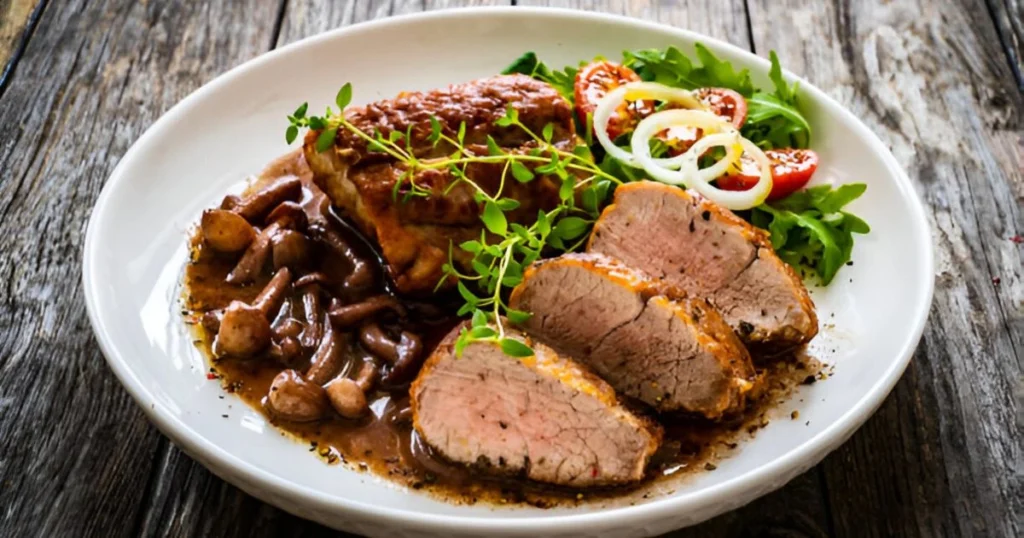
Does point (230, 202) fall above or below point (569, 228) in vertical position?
below

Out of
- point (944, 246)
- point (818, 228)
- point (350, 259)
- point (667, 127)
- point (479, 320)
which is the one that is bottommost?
point (944, 246)

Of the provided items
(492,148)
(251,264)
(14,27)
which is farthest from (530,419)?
(14,27)

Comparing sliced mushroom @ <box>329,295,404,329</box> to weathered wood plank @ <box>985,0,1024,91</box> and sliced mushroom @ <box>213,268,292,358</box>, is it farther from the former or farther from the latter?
weathered wood plank @ <box>985,0,1024,91</box>

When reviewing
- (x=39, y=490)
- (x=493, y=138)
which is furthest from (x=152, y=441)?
(x=493, y=138)

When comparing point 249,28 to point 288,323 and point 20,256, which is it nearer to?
point 20,256

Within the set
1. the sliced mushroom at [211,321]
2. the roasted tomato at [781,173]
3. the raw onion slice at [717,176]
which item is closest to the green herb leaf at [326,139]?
the sliced mushroom at [211,321]

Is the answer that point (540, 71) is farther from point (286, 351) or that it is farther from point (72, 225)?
point (72, 225)

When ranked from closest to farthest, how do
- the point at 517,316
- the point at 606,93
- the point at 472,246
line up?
the point at 517,316 → the point at 472,246 → the point at 606,93
